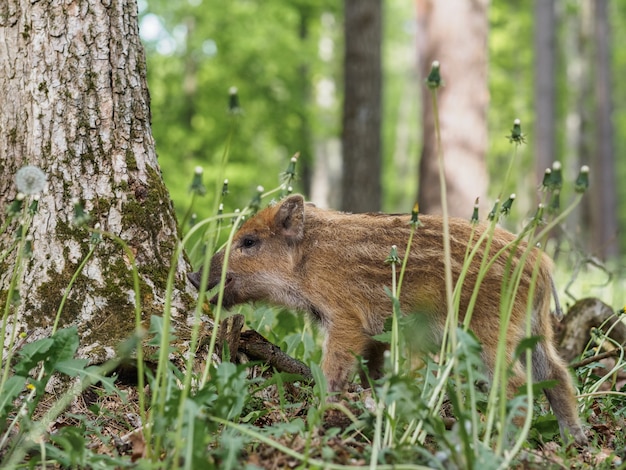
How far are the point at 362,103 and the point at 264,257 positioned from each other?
765 centimetres

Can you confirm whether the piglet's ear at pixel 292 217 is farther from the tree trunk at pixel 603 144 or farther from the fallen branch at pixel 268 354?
the tree trunk at pixel 603 144

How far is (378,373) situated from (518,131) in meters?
2.27

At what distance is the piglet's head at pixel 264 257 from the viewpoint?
4855 millimetres

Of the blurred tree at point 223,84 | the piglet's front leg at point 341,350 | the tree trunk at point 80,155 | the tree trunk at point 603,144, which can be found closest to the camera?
the tree trunk at point 80,155

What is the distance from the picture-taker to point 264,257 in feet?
16.3

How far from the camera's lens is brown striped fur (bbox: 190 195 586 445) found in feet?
13.4

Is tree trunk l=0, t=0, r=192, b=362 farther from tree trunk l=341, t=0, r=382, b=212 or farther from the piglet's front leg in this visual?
tree trunk l=341, t=0, r=382, b=212

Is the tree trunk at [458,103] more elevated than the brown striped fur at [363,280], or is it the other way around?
the tree trunk at [458,103]

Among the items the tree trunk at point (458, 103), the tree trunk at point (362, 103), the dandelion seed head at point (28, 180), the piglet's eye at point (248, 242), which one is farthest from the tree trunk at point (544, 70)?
the dandelion seed head at point (28, 180)

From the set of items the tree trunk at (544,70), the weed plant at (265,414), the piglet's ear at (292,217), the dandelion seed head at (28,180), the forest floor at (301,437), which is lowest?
the forest floor at (301,437)

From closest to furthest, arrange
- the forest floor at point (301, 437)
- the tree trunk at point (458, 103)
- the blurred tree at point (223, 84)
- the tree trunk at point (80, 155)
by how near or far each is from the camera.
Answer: the forest floor at point (301, 437), the tree trunk at point (80, 155), the tree trunk at point (458, 103), the blurred tree at point (223, 84)

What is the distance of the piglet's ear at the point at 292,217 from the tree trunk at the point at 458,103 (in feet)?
16.2

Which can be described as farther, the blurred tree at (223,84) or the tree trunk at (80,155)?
the blurred tree at (223,84)

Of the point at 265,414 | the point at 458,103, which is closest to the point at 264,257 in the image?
the point at 265,414
